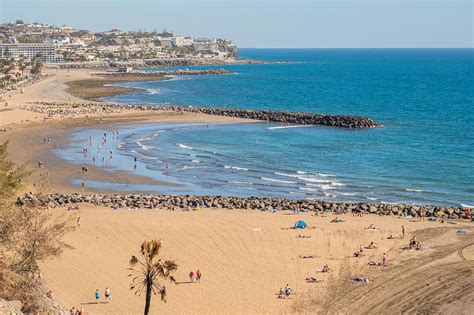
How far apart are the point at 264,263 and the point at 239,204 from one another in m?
10.5

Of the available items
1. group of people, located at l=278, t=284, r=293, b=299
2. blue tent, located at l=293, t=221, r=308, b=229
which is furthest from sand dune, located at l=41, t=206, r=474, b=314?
blue tent, located at l=293, t=221, r=308, b=229

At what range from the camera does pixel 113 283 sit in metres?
27.1

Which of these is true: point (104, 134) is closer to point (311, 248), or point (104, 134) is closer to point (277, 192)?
point (277, 192)

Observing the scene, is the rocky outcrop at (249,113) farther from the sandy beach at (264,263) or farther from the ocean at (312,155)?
the sandy beach at (264,263)

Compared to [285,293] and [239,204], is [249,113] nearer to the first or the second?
[239,204]

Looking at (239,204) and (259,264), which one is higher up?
(239,204)

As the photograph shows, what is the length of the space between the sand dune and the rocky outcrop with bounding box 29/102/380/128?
41.9 m

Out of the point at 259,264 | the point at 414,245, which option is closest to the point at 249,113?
the point at 414,245

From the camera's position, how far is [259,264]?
29719mm

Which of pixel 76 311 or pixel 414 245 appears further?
pixel 414 245

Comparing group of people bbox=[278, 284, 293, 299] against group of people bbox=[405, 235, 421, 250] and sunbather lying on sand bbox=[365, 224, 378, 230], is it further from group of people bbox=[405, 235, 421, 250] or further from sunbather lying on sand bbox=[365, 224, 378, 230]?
sunbather lying on sand bbox=[365, 224, 378, 230]

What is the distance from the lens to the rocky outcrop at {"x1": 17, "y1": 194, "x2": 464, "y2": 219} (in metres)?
38.9

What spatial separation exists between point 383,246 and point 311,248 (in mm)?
Result: 3545

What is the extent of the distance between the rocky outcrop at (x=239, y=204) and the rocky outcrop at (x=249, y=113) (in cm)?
3807
